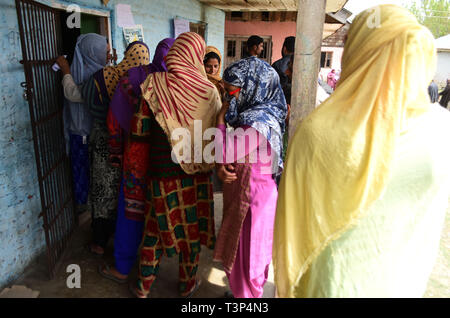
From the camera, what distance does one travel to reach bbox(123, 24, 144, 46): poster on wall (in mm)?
4457

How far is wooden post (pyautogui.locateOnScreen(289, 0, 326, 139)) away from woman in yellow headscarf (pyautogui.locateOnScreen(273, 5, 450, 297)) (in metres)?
1.07

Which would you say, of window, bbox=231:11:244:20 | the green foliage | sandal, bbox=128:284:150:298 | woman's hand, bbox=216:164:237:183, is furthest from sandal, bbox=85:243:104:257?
the green foliage

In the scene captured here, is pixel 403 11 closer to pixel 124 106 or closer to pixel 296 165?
pixel 296 165

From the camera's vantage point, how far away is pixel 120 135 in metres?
2.39

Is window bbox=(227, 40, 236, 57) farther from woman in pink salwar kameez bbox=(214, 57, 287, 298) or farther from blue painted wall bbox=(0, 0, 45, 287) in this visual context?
woman in pink salwar kameez bbox=(214, 57, 287, 298)

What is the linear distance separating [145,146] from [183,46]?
72 cm

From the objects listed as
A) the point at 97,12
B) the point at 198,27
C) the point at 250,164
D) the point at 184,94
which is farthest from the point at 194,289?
the point at 198,27

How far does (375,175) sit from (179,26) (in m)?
5.75

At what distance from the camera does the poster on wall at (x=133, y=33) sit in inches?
175

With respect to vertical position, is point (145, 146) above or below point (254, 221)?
above

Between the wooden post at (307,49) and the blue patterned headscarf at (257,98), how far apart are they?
15.7 inches

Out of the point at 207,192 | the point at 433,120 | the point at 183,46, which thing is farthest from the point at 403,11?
the point at 207,192

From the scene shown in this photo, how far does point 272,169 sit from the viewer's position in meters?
2.15

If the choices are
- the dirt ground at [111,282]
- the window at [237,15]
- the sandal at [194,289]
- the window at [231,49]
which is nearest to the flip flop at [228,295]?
the dirt ground at [111,282]
